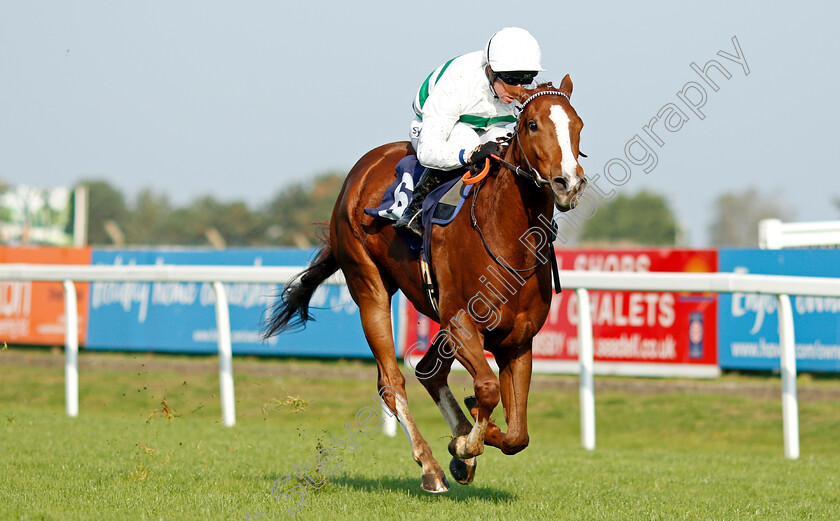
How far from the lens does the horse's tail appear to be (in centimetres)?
627

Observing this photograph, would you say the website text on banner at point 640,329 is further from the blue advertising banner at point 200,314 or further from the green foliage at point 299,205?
the green foliage at point 299,205

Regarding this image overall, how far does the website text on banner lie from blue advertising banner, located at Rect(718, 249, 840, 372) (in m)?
0.21

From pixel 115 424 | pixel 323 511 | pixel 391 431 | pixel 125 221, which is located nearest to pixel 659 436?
pixel 391 431

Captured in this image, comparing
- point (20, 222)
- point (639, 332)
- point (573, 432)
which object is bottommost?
point (573, 432)

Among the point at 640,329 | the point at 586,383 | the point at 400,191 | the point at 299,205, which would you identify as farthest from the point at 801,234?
the point at 299,205

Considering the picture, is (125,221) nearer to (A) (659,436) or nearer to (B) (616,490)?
(A) (659,436)

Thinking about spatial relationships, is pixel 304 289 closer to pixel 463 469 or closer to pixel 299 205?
pixel 463 469

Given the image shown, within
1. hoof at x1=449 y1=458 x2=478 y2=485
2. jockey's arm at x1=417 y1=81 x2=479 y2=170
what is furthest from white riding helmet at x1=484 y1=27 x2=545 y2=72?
hoof at x1=449 y1=458 x2=478 y2=485

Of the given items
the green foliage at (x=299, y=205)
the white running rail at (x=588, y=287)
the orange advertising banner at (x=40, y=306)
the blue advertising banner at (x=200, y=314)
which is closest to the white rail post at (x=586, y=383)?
the white running rail at (x=588, y=287)

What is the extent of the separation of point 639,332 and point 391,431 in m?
5.25

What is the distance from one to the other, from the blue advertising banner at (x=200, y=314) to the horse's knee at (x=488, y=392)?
9.14 metres

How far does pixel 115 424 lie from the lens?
7.79 metres

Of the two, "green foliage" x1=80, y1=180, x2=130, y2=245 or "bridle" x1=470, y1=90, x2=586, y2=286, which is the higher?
"green foliage" x1=80, y1=180, x2=130, y2=245

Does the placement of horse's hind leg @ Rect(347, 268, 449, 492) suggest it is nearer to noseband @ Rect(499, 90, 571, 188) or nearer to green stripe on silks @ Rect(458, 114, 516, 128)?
green stripe on silks @ Rect(458, 114, 516, 128)
